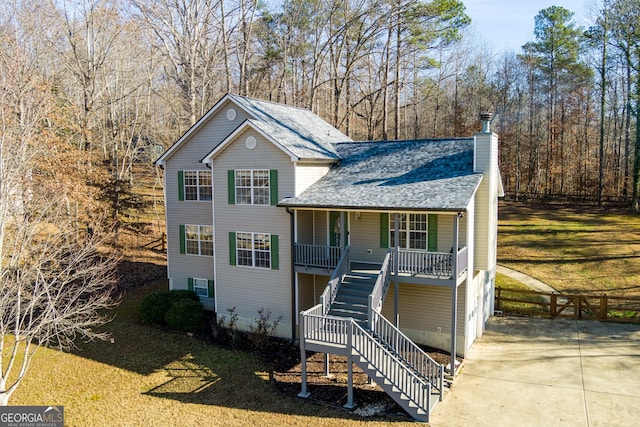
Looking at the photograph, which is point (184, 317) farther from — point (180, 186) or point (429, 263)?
point (429, 263)

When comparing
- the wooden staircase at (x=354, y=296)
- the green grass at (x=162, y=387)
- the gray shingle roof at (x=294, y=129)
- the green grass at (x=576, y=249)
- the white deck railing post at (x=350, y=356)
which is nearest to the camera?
the green grass at (x=162, y=387)

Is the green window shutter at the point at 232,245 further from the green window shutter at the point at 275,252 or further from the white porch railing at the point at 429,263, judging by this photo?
the white porch railing at the point at 429,263

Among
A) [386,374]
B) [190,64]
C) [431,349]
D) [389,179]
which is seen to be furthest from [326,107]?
[386,374]

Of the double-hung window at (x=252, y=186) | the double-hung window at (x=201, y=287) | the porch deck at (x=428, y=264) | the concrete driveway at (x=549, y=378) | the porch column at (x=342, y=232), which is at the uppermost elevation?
the double-hung window at (x=252, y=186)

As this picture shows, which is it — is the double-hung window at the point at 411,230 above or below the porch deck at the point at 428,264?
above

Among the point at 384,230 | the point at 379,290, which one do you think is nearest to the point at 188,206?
the point at 384,230

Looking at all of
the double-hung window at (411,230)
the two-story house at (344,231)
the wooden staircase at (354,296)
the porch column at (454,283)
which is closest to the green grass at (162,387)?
the two-story house at (344,231)

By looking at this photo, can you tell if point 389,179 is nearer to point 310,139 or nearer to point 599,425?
point 310,139
